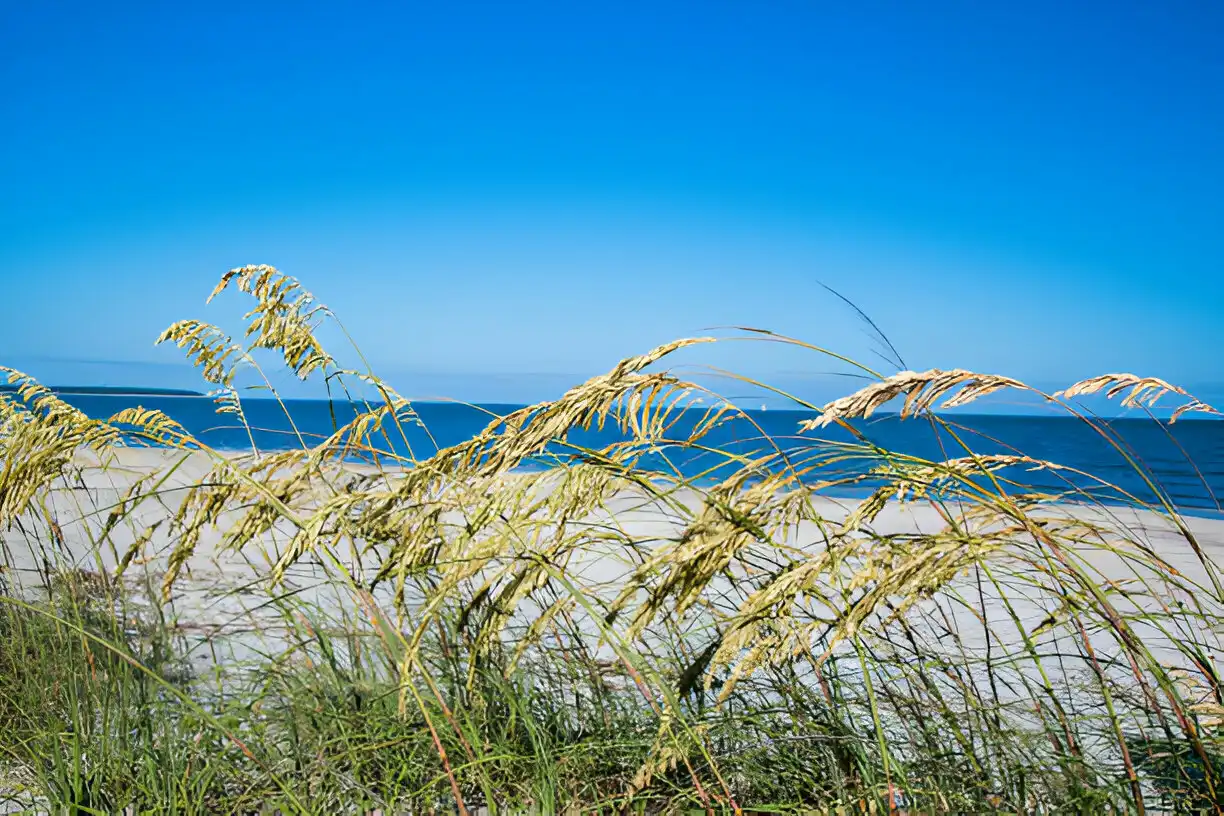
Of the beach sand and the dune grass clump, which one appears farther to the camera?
the beach sand

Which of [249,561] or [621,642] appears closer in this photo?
Result: [621,642]

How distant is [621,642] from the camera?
124 cm

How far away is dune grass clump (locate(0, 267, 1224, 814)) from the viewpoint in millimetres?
1325

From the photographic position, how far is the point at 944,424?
5.16ft

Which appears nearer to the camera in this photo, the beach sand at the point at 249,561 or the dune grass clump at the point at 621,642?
the dune grass clump at the point at 621,642

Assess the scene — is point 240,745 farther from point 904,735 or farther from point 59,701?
point 904,735

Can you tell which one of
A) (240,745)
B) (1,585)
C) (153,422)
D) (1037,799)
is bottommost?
(1037,799)

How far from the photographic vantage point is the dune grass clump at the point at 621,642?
1325 millimetres

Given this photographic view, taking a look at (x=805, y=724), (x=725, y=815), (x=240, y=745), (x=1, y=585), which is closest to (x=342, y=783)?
(x=240, y=745)

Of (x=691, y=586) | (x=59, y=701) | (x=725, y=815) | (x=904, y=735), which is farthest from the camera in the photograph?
(x=59, y=701)

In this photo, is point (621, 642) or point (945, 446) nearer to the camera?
point (621, 642)

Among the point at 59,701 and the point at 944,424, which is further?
the point at 59,701

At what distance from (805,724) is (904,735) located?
1.37 ft

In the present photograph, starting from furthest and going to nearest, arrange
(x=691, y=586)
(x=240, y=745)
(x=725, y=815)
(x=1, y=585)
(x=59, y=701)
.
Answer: (x=1, y=585)
(x=59, y=701)
(x=240, y=745)
(x=725, y=815)
(x=691, y=586)
